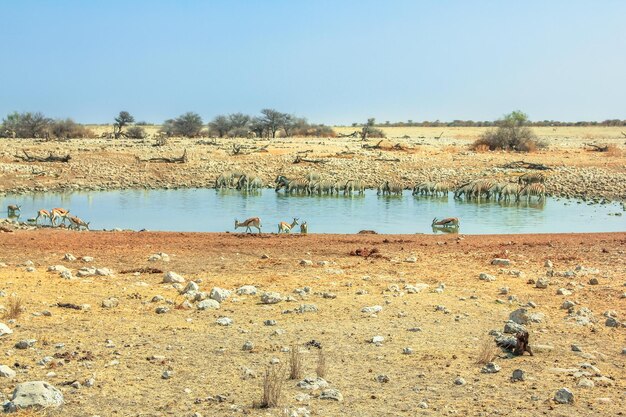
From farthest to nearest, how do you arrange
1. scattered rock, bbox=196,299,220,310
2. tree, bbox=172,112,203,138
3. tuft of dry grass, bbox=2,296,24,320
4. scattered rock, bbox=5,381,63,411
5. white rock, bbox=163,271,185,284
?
tree, bbox=172,112,203,138
white rock, bbox=163,271,185,284
scattered rock, bbox=196,299,220,310
tuft of dry grass, bbox=2,296,24,320
scattered rock, bbox=5,381,63,411

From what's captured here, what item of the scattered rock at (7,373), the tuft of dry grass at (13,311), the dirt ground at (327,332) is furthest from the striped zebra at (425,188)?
the scattered rock at (7,373)

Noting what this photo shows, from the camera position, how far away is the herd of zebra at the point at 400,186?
33969mm

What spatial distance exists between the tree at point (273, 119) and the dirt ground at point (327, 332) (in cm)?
5312

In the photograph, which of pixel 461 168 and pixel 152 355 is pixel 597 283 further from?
pixel 461 168

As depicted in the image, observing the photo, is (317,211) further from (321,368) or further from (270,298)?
(321,368)

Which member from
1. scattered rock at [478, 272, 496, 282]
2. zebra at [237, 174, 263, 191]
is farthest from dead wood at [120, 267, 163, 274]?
zebra at [237, 174, 263, 191]

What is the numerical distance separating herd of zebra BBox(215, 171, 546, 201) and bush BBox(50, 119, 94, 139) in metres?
26.1

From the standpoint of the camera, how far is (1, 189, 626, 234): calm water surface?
24.8 metres

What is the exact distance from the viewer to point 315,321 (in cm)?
990

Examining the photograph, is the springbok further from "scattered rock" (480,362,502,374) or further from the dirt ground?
"scattered rock" (480,362,502,374)

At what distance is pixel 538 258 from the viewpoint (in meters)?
15.3

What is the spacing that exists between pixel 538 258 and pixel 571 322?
18.3 ft

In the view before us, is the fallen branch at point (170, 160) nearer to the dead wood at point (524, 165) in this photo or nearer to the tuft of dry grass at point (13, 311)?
the dead wood at point (524, 165)

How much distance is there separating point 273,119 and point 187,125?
26.7ft
